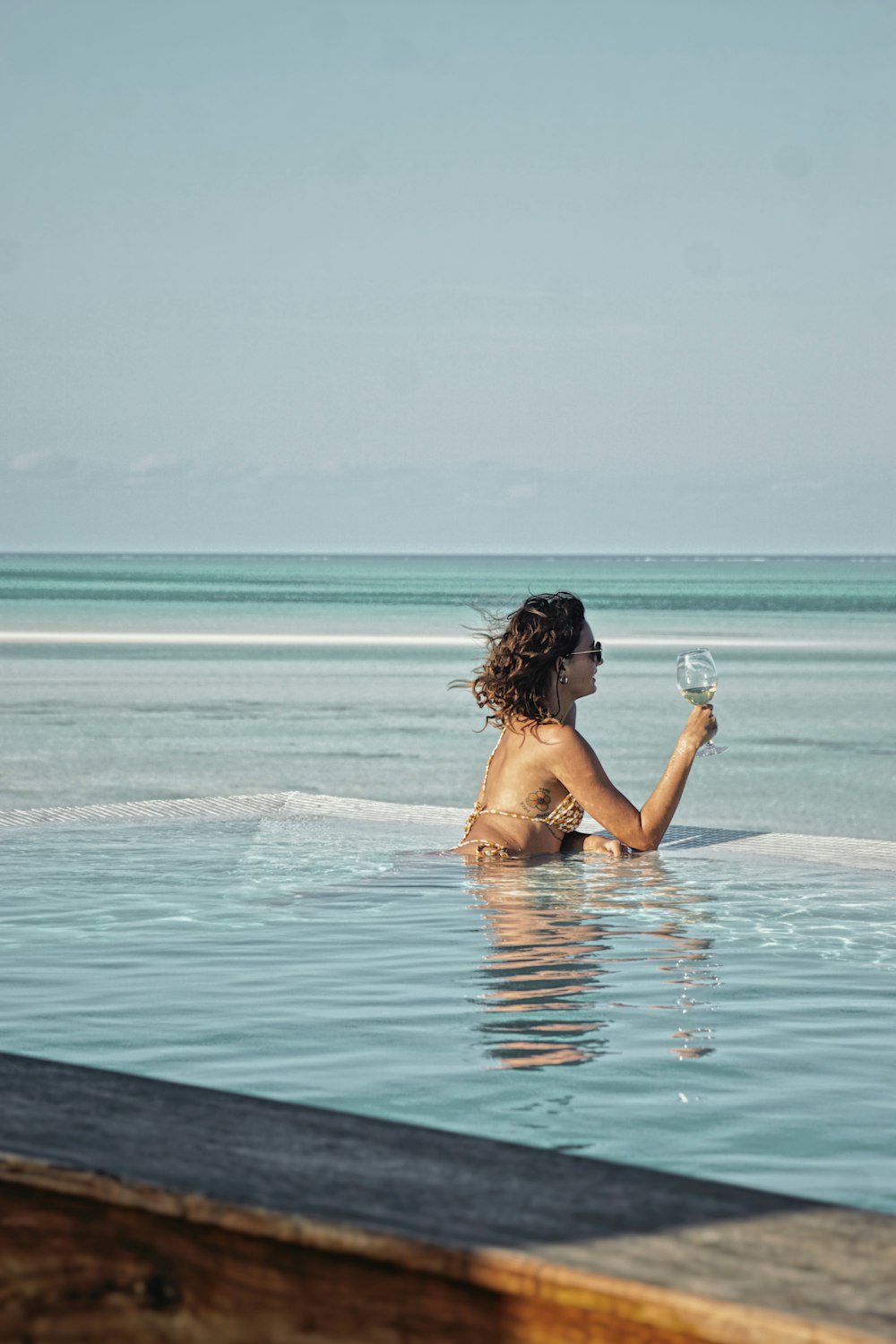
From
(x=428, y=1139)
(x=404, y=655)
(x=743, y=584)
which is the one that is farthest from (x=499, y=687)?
(x=743, y=584)

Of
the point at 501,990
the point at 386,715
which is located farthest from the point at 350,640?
the point at 501,990

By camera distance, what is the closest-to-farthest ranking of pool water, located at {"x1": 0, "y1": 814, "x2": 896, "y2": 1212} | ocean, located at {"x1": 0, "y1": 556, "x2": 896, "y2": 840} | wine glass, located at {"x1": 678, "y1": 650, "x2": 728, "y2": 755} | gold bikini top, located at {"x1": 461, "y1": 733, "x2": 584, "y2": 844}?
pool water, located at {"x1": 0, "y1": 814, "x2": 896, "y2": 1212} < wine glass, located at {"x1": 678, "y1": 650, "x2": 728, "y2": 755} < gold bikini top, located at {"x1": 461, "y1": 733, "x2": 584, "y2": 844} < ocean, located at {"x1": 0, "y1": 556, "x2": 896, "y2": 840}

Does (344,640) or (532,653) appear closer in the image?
(532,653)

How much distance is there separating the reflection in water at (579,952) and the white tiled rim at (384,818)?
0.55 meters

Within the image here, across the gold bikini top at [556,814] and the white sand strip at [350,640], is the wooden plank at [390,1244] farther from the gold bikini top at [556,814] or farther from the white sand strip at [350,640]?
the white sand strip at [350,640]

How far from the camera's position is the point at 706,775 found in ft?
42.8

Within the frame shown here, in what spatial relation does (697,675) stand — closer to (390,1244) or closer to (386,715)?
(390,1244)

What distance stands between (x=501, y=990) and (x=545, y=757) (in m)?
1.98

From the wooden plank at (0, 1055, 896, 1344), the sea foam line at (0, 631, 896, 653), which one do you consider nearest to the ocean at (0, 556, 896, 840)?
the sea foam line at (0, 631, 896, 653)

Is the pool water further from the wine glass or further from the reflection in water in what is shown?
the wine glass

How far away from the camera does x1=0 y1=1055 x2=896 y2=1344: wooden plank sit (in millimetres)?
1051

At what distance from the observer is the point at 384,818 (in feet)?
24.9

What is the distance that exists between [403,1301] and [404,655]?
29235mm

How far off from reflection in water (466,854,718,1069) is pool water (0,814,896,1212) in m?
0.01
